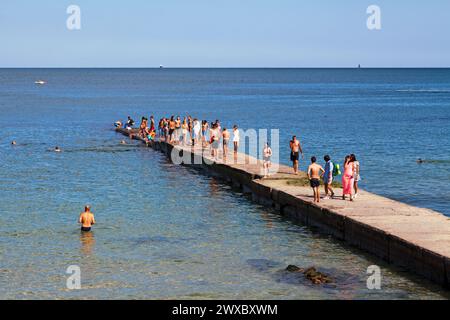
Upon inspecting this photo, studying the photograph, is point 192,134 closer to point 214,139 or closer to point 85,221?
point 214,139

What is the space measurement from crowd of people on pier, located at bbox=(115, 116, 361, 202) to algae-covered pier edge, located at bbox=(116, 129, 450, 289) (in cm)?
69

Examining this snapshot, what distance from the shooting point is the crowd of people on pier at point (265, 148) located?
2917cm

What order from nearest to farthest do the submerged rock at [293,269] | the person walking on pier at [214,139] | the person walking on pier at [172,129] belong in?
the submerged rock at [293,269]
the person walking on pier at [214,139]
the person walking on pier at [172,129]

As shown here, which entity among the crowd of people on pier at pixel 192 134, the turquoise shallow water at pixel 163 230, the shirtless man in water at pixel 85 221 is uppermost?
the crowd of people on pier at pixel 192 134

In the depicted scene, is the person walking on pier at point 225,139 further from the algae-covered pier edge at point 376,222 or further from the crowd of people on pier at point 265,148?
the algae-covered pier edge at point 376,222

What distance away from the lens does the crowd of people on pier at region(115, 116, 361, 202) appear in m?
29.2

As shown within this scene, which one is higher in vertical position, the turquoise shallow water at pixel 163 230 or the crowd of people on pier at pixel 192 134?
the crowd of people on pier at pixel 192 134

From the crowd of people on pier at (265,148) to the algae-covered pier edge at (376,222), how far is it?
0.69 meters

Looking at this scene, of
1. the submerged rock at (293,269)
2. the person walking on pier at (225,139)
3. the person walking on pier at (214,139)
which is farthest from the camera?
the person walking on pier at (214,139)

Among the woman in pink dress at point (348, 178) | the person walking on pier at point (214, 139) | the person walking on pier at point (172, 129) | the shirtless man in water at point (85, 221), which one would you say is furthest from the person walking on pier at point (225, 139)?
the shirtless man in water at point (85, 221)

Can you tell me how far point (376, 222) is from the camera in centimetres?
2556

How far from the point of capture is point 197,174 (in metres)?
44.7

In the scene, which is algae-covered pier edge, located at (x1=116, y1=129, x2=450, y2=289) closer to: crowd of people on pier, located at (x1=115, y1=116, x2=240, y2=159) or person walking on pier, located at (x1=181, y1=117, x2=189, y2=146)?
crowd of people on pier, located at (x1=115, y1=116, x2=240, y2=159)
